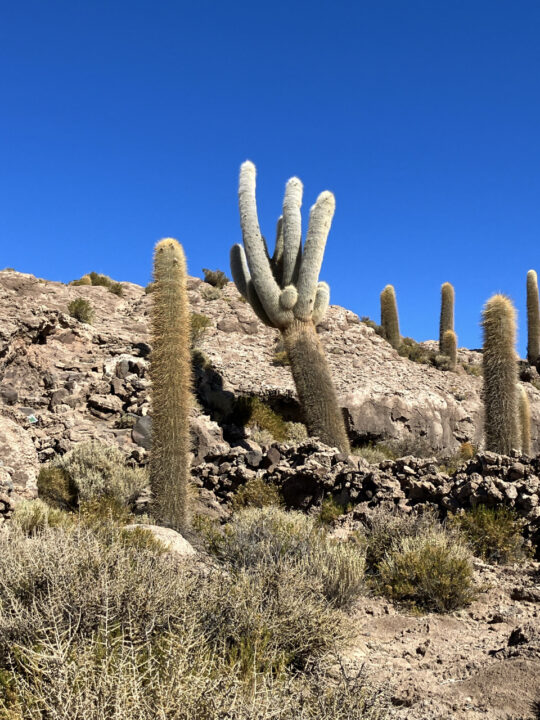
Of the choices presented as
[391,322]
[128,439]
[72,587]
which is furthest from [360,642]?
[391,322]

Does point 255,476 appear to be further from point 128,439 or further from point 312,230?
point 312,230

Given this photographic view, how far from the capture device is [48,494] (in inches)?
360

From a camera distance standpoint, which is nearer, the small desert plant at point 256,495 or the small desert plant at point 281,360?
the small desert plant at point 256,495

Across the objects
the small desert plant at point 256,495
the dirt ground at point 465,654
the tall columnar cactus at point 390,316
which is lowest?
the dirt ground at point 465,654

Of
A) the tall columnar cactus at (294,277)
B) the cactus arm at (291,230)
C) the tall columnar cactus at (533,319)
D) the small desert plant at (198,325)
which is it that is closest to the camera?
the tall columnar cactus at (294,277)

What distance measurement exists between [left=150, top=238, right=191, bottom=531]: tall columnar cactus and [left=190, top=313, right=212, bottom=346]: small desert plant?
7916 mm

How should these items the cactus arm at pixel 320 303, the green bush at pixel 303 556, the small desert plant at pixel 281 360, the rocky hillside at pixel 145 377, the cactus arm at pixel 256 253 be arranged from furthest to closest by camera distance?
1. the small desert plant at pixel 281 360
2. the cactus arm at pixel 320 303
3. the cactus arm at pixel 256 253
4. the rocky hillside at pixel 145 377
5. the green bush at pixel 303 556

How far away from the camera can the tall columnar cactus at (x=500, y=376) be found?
1067 cm

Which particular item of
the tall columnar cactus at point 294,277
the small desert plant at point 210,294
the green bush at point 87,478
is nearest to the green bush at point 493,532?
the green bush at point 87,478

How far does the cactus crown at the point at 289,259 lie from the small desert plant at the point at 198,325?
13.6 ft

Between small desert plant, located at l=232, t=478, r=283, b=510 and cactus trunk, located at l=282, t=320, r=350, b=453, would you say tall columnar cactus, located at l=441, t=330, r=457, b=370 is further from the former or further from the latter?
small desert plant, located at l=232, t=478, r=283, b=510

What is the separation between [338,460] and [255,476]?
61.5 inches

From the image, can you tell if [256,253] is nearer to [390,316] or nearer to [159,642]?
[390,316]

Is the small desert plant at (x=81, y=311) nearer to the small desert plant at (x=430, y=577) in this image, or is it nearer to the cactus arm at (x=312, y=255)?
the cactus arm at (x=312, y=255)
